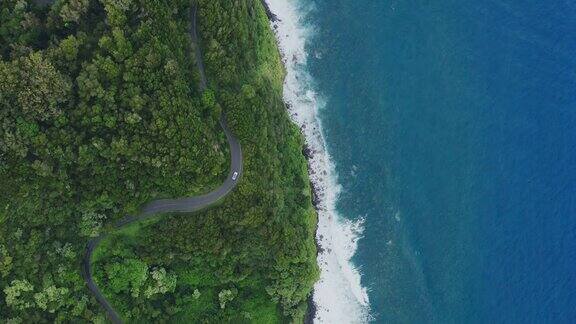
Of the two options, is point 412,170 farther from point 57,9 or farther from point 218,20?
point 57,9

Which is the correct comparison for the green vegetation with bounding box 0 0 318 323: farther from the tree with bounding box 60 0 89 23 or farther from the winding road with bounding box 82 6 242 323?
the winding road with bounding box 82 6 242 323

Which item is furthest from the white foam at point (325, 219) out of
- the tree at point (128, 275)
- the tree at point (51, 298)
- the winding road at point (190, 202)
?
the tree at point (51, 298)

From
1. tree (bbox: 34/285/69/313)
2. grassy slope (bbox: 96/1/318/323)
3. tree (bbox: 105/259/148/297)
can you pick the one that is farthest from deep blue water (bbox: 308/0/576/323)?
tree (bbox: 34/285/69/313)

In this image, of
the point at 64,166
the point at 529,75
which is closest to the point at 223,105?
the point at 64,166

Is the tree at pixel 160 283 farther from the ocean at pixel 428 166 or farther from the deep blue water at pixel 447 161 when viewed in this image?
the deep blue water at pixel 447 161

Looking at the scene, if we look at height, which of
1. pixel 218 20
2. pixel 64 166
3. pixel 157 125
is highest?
pixel 218 20
